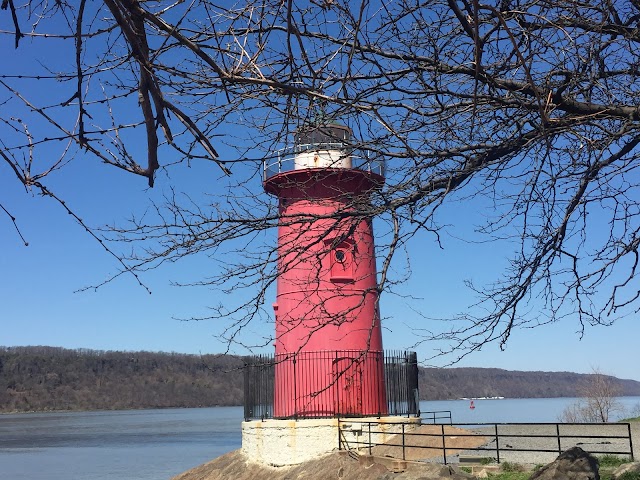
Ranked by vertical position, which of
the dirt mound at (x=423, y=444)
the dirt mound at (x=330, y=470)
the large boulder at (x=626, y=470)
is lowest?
the dirt mound at (x=330, y=470)

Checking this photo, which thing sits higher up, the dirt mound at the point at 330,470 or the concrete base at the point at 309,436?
the concrete base at the point at 309,436

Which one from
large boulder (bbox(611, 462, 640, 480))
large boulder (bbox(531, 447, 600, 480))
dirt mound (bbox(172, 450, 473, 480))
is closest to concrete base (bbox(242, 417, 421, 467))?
dirt mound (bbox(172, 450, 473, 480))

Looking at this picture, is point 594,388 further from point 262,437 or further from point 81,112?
point 81,112

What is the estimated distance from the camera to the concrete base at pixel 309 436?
14922mm

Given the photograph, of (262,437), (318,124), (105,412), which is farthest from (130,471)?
(105,412)

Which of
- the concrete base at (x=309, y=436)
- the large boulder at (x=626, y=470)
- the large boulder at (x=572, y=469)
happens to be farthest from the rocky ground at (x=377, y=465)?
the large boulder at (x=626, y=470)

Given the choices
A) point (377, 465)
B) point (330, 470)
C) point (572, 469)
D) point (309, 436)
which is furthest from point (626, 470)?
point (309, 436)

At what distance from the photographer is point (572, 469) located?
30.8ft

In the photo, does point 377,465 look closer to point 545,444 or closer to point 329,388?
point 329,388

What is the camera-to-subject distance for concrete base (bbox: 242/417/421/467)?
1492 centimetres

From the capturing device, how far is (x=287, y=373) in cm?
Answer: 1577

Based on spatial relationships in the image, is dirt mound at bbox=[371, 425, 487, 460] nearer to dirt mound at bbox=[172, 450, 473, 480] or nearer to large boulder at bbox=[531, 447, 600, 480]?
dirt mound at bbox=[172, 450, 473, 480]

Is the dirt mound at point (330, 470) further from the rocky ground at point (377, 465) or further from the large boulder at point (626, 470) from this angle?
the large boulder at point (626, 470)

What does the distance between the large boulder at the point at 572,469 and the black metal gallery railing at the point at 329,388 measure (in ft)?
17.7
